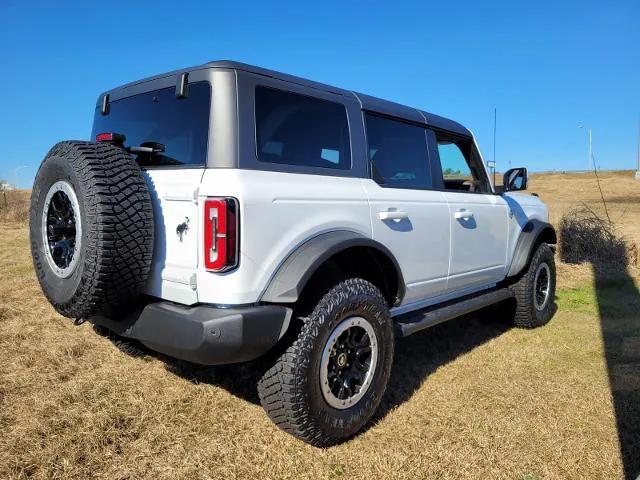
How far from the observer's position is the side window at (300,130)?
245cm

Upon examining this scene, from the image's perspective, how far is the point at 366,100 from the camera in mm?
3156

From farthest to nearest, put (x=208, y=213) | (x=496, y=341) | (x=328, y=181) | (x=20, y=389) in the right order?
(x=496, y=341), (x=20, y=389), (x=328, y=181), (x=208, y=213)

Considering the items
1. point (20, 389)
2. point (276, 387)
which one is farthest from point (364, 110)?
point (20, 389)

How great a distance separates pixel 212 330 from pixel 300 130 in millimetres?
1223

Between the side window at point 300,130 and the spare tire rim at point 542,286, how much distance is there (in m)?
3.15

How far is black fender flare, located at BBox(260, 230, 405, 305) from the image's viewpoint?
2273 mm

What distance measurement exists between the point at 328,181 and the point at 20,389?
2.37 metres

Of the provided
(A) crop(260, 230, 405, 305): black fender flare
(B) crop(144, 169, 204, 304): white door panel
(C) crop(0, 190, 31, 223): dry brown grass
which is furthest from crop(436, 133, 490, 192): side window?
(C) crop(0, 190, 31, 223): dry brown grass

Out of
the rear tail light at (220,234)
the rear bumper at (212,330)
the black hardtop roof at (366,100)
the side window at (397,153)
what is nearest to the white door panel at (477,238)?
the side window at (397,153)

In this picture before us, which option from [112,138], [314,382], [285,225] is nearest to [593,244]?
[314,382]

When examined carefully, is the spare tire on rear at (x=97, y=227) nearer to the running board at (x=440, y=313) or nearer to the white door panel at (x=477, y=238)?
the running board at (x=440, y=313)

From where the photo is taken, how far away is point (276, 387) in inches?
94.6

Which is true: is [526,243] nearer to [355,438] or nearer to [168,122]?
[355,438]

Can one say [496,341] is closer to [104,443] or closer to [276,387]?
[276,387]
